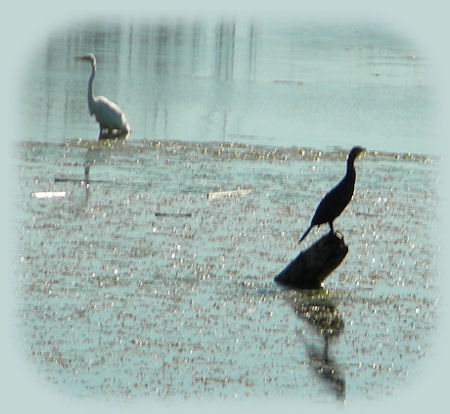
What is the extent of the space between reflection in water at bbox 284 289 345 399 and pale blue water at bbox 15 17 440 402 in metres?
0.02

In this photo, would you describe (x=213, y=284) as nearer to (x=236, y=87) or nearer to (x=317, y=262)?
(x=317, y=262)

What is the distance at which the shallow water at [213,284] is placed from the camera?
5.26 m

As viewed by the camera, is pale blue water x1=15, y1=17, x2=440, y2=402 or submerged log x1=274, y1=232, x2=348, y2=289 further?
submerged log x1=274, y1=232, x2=348, y2=289

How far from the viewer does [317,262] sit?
6.66 meters

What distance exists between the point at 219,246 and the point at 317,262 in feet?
3.95

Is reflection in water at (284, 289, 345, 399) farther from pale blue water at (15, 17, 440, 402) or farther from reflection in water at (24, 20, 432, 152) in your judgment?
reflection in water at (24, 20, 432, 152)

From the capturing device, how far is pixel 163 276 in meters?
6.85

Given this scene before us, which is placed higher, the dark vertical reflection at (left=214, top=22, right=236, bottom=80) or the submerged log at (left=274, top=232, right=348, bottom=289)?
the dark vertical reflection at (left=214, top=22, right=236, bottom=80)

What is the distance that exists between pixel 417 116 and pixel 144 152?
5.77 meters

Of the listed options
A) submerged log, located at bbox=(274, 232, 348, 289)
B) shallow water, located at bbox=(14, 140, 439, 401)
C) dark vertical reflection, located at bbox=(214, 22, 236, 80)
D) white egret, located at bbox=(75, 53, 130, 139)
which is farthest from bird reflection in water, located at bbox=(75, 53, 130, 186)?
dark vertical reflection, located at bbox=(214, 22, 236, 80)

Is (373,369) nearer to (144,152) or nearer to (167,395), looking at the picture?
(167,395)

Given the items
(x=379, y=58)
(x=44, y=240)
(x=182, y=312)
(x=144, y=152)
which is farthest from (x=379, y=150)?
(x=379, y=58)

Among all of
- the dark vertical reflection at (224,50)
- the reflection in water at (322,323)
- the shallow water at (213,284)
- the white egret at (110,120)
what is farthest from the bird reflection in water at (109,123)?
the dark vertical reflection at (224,50)

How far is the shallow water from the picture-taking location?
207 inches
